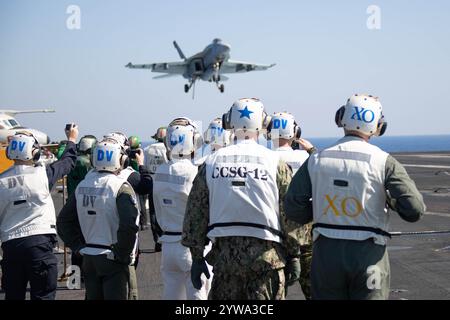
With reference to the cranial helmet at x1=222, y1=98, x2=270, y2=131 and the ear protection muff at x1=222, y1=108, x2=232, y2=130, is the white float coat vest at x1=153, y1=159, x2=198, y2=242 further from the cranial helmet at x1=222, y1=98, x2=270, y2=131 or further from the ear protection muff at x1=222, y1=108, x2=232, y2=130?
the cranial helmet at x1=222, y1=98, x2=270, y2=131

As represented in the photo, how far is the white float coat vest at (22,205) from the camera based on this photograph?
608 centimetres

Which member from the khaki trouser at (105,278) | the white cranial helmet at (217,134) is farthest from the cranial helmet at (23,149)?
the white cranial helmet at (217,134)

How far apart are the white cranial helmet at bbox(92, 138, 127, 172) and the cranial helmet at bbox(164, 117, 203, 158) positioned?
1.68 feet

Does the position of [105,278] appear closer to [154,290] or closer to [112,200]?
[112,200]

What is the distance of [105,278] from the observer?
565 centimetres

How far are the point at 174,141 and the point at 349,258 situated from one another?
91.1 inches

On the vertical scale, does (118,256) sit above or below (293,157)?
below

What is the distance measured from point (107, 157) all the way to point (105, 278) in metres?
1.08

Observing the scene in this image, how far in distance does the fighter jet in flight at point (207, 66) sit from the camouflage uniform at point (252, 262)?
45.5 metres

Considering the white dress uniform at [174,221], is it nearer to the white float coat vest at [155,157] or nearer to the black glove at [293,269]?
the black glove at [293,269]

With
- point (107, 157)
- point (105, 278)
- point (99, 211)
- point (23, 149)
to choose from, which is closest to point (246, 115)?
point (107, 157)

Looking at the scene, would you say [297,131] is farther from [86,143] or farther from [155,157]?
[155,157]

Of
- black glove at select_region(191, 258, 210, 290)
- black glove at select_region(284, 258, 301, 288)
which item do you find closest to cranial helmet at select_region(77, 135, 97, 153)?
black glove at select_region(191, 258, 210, 290)

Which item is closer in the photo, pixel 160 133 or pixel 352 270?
pixel 352 270
